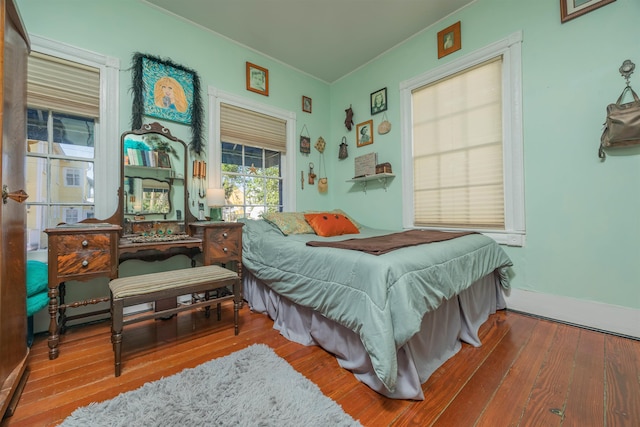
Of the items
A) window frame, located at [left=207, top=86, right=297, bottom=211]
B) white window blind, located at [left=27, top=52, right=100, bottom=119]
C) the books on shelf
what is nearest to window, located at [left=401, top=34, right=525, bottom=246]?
window frame, located at [left=207, top=86, right=297, bottom=211]

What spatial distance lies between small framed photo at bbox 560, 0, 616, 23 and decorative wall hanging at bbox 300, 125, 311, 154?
267cm

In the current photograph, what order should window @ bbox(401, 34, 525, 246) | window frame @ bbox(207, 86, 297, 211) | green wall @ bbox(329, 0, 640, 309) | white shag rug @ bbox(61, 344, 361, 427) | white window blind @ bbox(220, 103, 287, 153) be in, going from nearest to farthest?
white shag rug @ bbox(61, 344, 361, 427) < green wall @ bbox(329, 0, 640, 309) < window @ bbox(401, 34, 525, 246) < window frame @ bbox(207, 86, 297, 211) < white window blind @ bbox(220, 103, 287, 153)

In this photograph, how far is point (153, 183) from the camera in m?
2.35

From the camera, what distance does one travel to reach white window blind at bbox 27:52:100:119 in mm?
1897

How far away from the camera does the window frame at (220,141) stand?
108 inches

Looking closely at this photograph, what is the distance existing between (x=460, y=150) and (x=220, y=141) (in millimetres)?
2566

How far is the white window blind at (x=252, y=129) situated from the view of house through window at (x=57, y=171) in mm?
1161

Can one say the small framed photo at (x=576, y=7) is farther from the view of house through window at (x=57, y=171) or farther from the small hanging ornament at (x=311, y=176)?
the view of house through window at (x=57, y=171)

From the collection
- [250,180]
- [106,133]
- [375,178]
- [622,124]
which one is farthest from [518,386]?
[106,133]

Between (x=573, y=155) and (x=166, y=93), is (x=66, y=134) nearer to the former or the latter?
(x=166, y=93)

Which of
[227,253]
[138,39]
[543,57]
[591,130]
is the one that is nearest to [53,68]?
[138,39]

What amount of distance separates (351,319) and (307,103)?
3.15 metres

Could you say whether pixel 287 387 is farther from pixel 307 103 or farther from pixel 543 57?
pixel 307 103

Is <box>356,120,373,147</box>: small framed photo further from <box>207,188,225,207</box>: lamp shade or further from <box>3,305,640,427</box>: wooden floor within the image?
<box>3,305,640,427</box>: wooden floor
